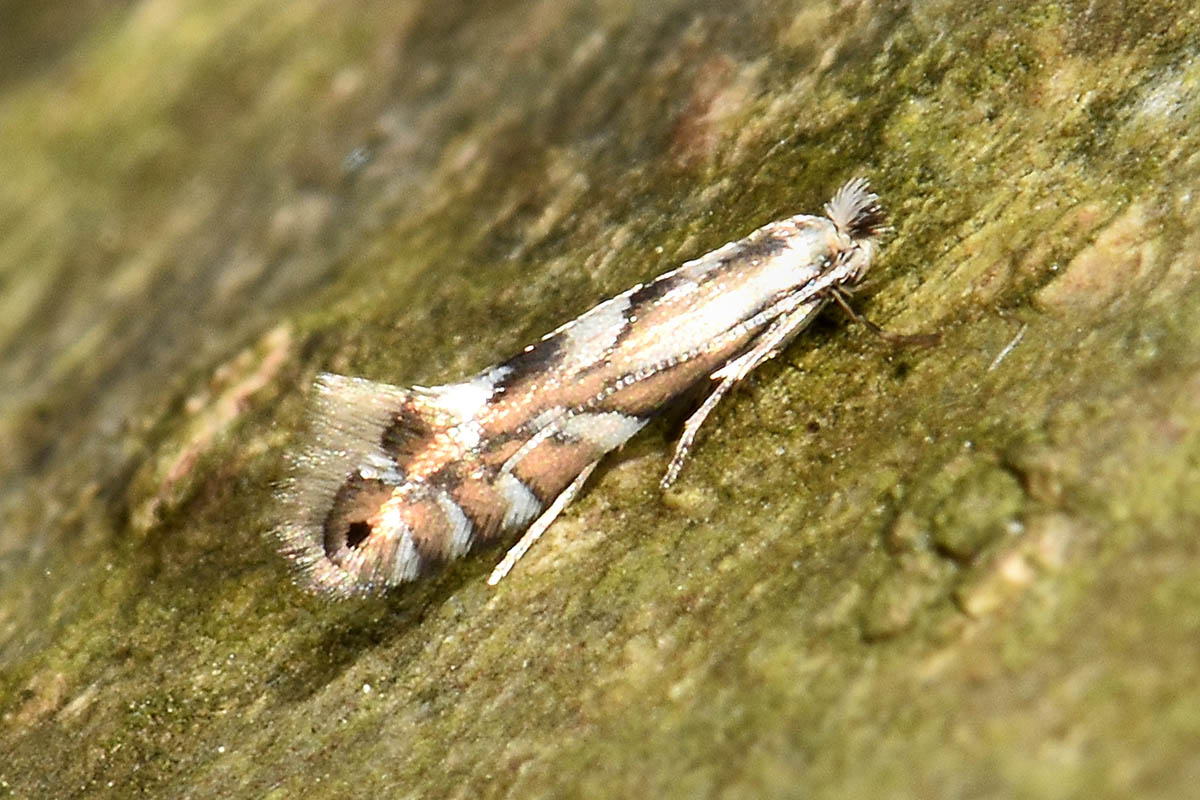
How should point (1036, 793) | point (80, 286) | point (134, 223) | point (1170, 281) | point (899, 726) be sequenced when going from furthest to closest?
point (134, 223) < point (80, 286) < point (1170, 281) < point (899, 726) < point (1036, 793)

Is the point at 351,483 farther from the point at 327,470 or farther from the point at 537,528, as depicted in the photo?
the point at 537,528

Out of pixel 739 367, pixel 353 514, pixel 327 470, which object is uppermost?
pixel 327 470

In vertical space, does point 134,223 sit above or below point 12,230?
below

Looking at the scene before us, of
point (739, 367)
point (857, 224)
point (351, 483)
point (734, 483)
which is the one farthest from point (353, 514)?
point (857, 224)

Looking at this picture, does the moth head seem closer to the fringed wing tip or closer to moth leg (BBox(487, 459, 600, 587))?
moth leg (BBox(487, 459, 600, 587))

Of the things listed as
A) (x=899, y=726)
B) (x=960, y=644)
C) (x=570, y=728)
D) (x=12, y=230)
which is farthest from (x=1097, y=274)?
(x=12, y=230)

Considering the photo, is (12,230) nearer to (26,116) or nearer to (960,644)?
(26,116)

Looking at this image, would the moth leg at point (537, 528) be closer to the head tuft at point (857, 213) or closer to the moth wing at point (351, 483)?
the moth wing at point (351, 483)
